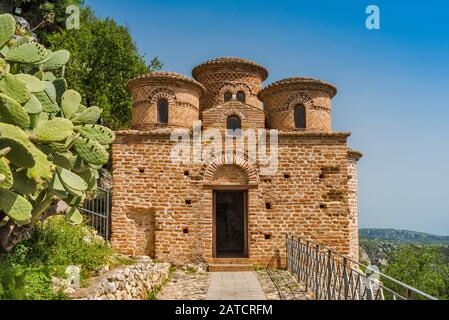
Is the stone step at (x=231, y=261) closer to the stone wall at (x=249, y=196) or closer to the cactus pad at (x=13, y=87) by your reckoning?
the stone wall at (x=249, y=196)

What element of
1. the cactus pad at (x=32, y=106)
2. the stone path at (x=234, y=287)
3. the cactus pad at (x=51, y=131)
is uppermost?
the cactus pad at (x=32, y=106)

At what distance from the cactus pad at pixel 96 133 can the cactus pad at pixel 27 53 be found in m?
1.20

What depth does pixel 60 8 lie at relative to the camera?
23047 mm

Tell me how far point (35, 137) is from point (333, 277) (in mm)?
5826

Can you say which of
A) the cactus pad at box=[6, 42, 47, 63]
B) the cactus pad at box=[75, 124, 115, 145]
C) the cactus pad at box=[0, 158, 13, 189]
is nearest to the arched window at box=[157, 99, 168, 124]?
the cactus pad at box=[75, 124, 115, 145]

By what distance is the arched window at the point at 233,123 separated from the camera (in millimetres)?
13209

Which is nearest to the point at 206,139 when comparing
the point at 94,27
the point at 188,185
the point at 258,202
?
the point at 188,185

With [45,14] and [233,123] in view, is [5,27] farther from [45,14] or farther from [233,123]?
[45,14]

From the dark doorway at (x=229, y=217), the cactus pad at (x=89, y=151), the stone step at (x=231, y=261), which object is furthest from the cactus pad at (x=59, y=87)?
the dark doorway at (x=229, y=217)

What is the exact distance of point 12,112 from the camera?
4621 millimetres

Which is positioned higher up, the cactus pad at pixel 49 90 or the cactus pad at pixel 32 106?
the cactus pad at pixel 49 90

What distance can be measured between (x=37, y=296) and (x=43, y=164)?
2280 millimetres

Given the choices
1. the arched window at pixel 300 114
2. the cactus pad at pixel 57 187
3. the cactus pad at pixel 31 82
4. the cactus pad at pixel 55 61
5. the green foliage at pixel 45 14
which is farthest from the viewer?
the green foliage at pixel 45 14

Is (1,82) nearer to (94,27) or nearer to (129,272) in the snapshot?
(129,272)
